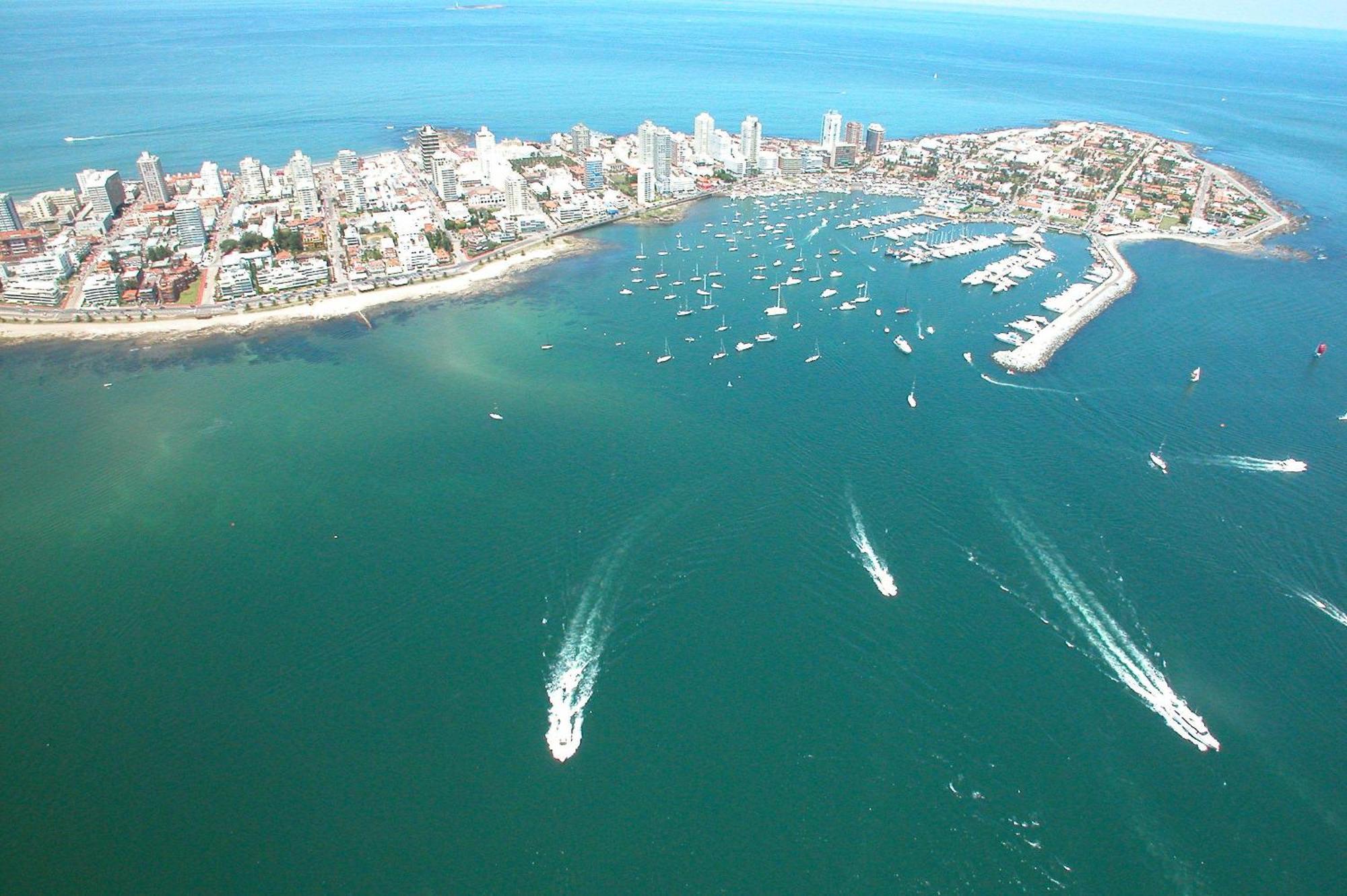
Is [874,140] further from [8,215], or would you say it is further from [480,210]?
[8,215]

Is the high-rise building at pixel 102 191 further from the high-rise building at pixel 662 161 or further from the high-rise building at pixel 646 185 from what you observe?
the high-rise building at pixel 662 161

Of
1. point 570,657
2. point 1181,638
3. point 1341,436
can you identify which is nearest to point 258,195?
point 570,657

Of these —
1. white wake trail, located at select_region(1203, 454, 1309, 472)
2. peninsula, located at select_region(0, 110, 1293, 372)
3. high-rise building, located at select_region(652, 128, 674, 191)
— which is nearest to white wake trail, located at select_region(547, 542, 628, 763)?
white wake trail, located at select_region(1203, 454, 1309, 472)

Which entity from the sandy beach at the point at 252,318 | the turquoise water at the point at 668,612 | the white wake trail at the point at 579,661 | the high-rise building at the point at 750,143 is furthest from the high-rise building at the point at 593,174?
the white wake trail at the point at 579,661

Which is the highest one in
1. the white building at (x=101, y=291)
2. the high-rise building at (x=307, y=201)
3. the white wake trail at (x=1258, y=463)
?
the high-rise building at (x=307, y=201)

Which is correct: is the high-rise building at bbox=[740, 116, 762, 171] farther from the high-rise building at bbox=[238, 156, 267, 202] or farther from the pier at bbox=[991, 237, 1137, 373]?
the high-rise building at bbox=[238, 156, 267, 202]
